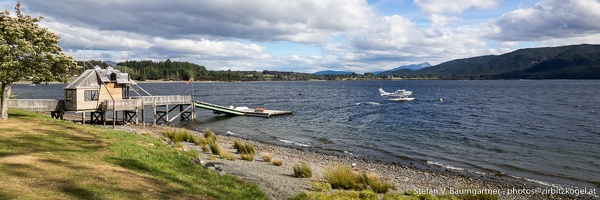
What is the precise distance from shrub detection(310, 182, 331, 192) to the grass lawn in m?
2.67

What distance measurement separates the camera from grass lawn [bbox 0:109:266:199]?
1084 cm

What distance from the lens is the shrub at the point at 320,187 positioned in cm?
1577

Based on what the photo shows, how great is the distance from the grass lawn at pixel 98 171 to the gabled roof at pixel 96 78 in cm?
1630

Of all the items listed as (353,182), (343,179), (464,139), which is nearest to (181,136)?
(343,179)

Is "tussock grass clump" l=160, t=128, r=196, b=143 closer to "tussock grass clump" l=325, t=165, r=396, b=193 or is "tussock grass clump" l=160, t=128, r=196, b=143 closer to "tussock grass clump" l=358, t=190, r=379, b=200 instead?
"tussock grass clump" l=325, t=165, r=396, b=193

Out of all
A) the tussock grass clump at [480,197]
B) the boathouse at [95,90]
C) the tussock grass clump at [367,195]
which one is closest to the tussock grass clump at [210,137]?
the boathouse at [95,90]

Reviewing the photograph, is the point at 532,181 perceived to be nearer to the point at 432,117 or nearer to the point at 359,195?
the point at 359,195

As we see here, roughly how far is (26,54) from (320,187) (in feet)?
68.7

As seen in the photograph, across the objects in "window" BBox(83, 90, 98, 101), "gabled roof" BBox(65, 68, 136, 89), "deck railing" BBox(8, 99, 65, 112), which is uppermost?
"gabled roof" BBox(65, 68, 136, 89)

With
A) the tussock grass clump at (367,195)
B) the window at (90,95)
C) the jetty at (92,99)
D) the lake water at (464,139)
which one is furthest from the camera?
the window at (90,95)

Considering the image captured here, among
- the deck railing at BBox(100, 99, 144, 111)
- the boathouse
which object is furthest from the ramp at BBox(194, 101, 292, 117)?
the boathouse

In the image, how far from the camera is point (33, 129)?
2086 cm

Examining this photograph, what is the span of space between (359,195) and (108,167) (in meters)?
9.15

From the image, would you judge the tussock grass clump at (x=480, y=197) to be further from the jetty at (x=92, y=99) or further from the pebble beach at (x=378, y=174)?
the jetty at (x=92, y=99)
